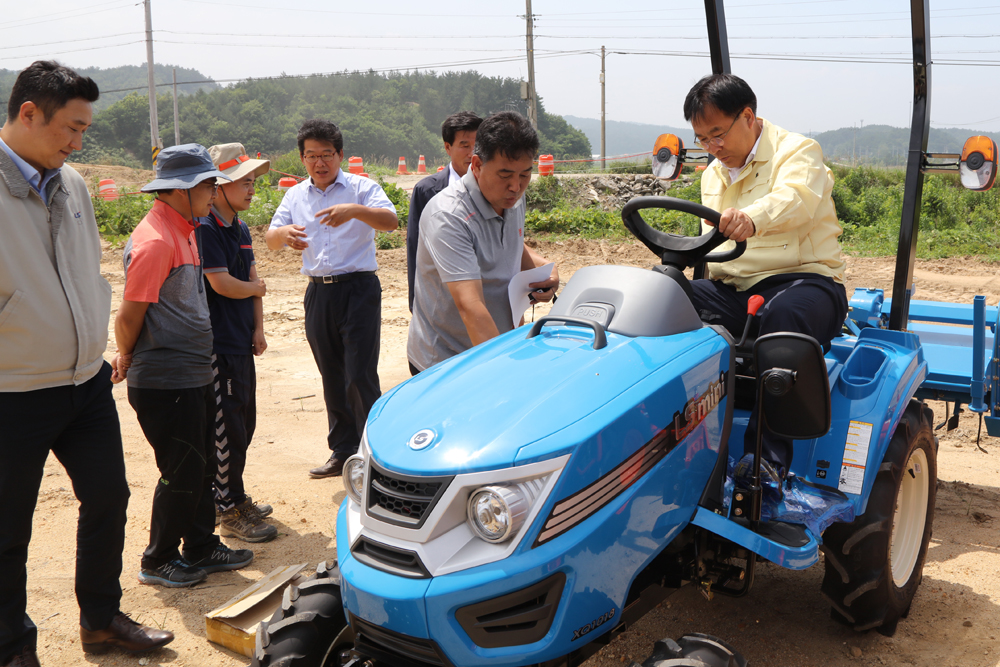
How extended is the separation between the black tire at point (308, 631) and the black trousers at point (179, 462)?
1.39 metres

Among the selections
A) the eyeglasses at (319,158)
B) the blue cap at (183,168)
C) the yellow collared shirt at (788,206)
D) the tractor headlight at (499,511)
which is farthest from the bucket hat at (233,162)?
the tractor headlight at (499,511)

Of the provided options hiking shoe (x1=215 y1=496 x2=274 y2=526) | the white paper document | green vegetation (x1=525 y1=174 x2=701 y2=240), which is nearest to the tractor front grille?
the white paper document

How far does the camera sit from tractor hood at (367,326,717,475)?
6.04ft

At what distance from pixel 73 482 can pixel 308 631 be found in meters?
1.32

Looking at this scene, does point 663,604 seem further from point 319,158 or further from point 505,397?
point 319,158

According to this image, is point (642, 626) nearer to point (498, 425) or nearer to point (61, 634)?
point (498, 425)

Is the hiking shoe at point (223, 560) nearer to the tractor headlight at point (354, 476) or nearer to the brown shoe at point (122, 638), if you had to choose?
the brown shoe at point (122, 638)

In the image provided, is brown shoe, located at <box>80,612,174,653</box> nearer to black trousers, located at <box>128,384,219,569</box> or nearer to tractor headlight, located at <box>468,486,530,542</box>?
black trousers, located at <box>128,384,219,569</box>

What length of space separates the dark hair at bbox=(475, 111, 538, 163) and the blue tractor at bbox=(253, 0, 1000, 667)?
55 cm

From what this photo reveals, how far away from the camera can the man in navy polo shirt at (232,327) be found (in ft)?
13.0

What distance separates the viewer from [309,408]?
639cm

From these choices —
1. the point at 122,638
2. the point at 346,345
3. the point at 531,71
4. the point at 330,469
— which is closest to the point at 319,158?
the point at 346,345

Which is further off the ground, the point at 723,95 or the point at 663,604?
the point at 723,95

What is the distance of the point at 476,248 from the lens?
10.5 feet
